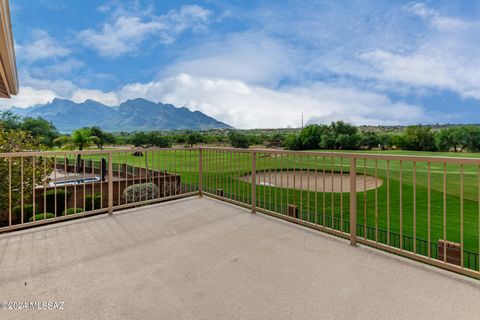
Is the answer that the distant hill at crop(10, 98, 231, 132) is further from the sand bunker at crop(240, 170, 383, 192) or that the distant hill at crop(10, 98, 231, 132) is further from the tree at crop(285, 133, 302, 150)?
the sand bunker at crop(240, 170, 383, 192)

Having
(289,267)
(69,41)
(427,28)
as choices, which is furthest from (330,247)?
(69,41)

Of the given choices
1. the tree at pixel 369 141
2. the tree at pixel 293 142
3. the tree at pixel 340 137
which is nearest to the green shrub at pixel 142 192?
the tree at pixel 340 137

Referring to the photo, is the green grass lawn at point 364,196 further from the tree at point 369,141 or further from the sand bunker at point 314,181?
the tree at point 369,141

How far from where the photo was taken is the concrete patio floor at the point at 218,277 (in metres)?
1.65

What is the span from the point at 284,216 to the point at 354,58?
3745cm

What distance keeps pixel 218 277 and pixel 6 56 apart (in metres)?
3.60

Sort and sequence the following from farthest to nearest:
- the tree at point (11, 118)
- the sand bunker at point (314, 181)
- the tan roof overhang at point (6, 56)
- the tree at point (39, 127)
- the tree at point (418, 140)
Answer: the tree at point (39, 127)
the tree at point (11, 118)
the tree at point (418, 140)
the sand bunker at point (314, 181)
the tan roof overhang at point (6, 56)

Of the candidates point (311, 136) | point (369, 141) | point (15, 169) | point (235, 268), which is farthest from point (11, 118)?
point (235, 268)

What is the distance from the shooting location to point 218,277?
2033mm

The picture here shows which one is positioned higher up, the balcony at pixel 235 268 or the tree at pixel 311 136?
the tree at pixel 311 136

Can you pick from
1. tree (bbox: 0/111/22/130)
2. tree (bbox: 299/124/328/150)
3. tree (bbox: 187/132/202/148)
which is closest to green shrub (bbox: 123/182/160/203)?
tree (bbox: 187/132/202/148)

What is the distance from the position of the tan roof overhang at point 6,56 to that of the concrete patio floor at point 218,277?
2.04 metres

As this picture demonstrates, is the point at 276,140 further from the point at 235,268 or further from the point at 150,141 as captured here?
the point at 235,268

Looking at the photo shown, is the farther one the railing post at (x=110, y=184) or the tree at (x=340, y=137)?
the tree at (x=340, y=137)
